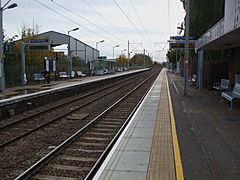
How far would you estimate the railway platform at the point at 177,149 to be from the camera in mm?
6238

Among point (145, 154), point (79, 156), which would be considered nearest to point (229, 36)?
point (145, 154)

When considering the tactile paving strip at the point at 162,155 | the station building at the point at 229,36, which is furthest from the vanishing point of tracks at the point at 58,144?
the station building at the point at 229,36

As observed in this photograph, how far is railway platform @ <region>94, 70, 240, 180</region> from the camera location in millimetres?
6238

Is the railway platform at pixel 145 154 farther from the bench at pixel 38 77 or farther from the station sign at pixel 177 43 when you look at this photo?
the bench at pixel 38 77

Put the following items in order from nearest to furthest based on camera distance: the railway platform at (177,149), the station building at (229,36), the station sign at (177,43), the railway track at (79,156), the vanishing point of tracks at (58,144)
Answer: the railway platform at (177,149) → the railway track at (79,156) → the vanishing point of tracks at (58,144) → the station building at (229,36) → the station sign at (177,43)

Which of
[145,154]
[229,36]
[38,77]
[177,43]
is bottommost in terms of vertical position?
[145,154]

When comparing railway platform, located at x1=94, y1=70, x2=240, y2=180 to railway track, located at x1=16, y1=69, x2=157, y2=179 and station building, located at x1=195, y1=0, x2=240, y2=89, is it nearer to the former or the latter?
railway track, located at x1=16, y1=69, x2=157, y2=179

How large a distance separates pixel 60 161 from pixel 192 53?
35513 mm

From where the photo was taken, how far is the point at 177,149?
7.86 meters

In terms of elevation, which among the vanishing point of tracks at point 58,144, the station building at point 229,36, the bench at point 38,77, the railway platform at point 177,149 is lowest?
the vanishing point of tracks at point 58,144

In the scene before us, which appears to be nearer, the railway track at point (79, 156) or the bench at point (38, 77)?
the railway track at point (79, 156)

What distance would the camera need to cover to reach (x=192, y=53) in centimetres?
4156

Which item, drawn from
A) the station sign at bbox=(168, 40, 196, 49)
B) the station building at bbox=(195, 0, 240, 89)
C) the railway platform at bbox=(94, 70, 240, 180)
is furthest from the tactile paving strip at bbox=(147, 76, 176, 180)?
the station sign at bbox=(168, 40, 196, 49)

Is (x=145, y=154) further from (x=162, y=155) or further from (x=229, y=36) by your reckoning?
(x=229, y=36)
